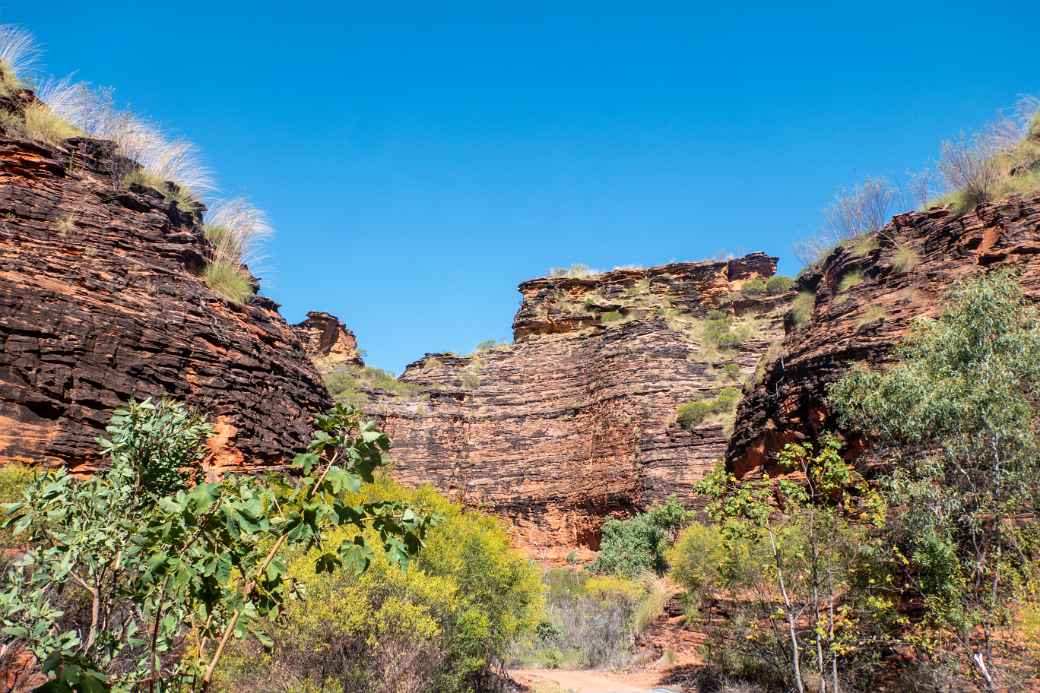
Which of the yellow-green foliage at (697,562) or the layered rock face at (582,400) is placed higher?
the layered rock face at (582,400)

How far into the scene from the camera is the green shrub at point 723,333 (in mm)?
36200

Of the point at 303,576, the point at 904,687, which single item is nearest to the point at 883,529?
the point at 904,687

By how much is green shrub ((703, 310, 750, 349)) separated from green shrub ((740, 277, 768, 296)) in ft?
13.5

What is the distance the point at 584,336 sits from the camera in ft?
130

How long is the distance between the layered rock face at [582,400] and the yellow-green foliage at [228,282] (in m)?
17.1

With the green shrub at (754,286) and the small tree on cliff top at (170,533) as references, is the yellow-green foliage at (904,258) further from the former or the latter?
the green shrub at (754,286)

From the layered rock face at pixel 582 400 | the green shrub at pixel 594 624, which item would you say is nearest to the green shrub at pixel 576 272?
the layered rock face at pixel 582 400

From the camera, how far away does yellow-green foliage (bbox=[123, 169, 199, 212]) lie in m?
14.5

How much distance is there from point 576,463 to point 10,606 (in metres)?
32.4

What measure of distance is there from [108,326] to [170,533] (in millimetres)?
10944

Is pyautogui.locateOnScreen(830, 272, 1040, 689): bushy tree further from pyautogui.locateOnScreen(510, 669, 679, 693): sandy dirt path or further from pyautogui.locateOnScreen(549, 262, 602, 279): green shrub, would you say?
pyautogui.locateOnScreen(549, 262, 602, 279): green shrub

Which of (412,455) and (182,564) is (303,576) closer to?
(182,564)

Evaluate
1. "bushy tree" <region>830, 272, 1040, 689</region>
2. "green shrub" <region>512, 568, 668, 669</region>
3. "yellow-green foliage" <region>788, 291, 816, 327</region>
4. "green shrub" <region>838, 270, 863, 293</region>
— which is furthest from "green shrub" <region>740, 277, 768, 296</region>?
"bushy tree" <region>830, 272, 1040, 689</region>

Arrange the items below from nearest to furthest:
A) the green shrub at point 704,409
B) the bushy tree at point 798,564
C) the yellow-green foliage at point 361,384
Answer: the bushy tree at point 798,564, the green shrub at point 704,409, the yellow-green foliage at point 361,384
